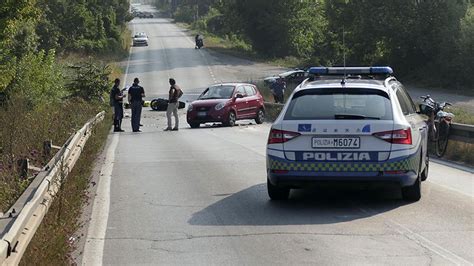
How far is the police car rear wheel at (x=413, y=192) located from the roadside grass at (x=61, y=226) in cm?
410

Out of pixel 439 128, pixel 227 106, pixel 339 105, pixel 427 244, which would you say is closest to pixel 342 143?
pixel 339 105

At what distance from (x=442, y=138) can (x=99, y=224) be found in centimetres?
946

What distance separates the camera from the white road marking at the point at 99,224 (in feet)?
26.5

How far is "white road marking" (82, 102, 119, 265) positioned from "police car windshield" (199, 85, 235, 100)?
14.5 meters

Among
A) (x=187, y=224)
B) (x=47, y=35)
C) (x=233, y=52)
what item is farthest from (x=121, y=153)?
(x=233, y=52)

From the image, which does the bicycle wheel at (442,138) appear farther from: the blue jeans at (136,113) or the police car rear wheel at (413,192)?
the blue jeans at (136,113)

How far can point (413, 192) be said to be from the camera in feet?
35.4

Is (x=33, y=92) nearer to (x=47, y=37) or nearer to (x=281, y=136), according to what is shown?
(x=281, y=136)

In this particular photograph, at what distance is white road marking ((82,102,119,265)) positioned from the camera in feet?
26.5

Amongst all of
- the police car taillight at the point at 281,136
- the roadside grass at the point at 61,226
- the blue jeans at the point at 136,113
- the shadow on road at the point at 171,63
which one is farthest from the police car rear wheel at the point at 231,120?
the shadow on road at the point at 171,63

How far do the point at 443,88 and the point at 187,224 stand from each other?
143 ft

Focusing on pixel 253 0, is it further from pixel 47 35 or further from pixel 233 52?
pixel 47 35

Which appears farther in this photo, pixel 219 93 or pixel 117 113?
pixel 219 93

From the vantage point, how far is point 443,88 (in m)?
51.1
